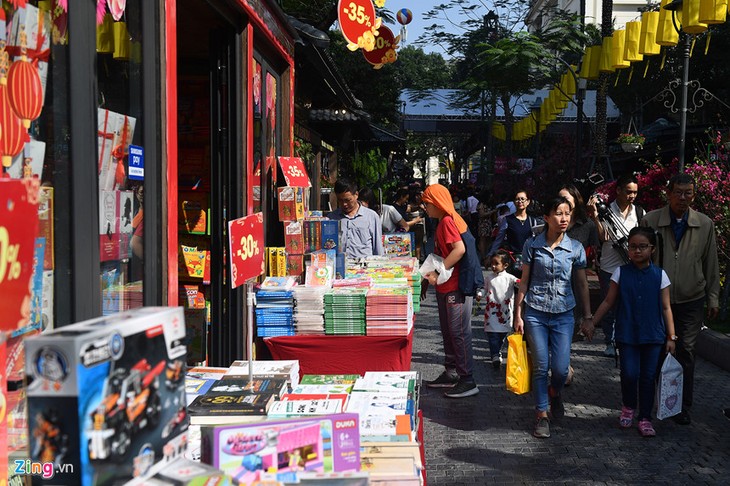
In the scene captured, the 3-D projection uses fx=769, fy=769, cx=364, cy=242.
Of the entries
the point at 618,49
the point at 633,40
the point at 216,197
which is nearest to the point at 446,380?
the point at 216,197

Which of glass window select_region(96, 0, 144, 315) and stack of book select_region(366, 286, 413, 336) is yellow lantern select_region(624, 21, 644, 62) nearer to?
stack of book select_region(366, 286, 413, 336)

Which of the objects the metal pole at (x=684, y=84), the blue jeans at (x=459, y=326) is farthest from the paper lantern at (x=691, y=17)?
the blue jeans at (x=459, y=326)

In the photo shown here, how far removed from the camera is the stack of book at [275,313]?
19.9 feet

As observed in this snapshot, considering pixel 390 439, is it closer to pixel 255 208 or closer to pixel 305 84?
pixel 255 208

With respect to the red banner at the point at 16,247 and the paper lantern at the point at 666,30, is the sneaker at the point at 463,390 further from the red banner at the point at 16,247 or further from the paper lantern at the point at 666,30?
the paper lantern at the point at 666,30

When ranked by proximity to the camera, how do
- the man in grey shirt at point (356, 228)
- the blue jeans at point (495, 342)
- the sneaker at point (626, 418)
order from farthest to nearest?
the man in grey shirt at point (356, 228), the blue jeans at point (495, 342), the sneaker at point (626, 418)

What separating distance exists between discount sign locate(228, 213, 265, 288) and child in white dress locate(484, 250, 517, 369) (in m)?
4.00

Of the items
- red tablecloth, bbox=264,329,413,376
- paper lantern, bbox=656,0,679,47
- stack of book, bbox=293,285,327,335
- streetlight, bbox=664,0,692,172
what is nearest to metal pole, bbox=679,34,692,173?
streetlight, bbox=664,0,692,172

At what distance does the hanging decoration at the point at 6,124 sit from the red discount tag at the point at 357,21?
5637 millimetres

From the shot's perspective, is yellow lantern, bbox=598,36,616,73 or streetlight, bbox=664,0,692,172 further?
yellow lantern, bbox=598,36,616,73

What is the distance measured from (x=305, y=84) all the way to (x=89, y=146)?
1011 centimetres

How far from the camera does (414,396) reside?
403 cm

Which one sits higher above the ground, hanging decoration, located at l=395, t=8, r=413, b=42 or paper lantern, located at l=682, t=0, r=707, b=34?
hanging decoration, located at l=395, t=8, r=413, b=42

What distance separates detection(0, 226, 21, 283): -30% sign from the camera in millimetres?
1802
